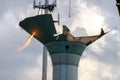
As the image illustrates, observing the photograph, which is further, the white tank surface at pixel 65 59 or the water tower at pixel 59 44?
the water tower at pixel 59 44

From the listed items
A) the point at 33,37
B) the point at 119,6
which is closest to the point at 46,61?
the point at 33,37

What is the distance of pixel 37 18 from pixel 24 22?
3.38 metres

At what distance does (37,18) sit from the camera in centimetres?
9650

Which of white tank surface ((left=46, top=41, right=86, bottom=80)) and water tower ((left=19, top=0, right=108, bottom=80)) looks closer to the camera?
white tank surface ((left=46, top=41, right=86, bottom=80))

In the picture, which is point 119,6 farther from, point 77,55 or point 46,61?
point 46,61

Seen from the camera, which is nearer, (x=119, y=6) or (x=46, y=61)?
(x=119, y=6)

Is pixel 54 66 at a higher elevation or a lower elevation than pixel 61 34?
lower

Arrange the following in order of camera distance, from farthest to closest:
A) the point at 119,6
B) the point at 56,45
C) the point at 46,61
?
the point at 46,61
the point at 56,45
the point at 119,6

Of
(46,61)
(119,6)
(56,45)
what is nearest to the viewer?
(119,6)

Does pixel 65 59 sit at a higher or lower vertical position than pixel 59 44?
lower

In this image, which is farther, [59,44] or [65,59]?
[59,44]

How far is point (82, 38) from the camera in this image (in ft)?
325

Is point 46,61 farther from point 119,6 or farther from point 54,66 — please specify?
point 119,6

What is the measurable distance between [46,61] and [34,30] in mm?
27140
